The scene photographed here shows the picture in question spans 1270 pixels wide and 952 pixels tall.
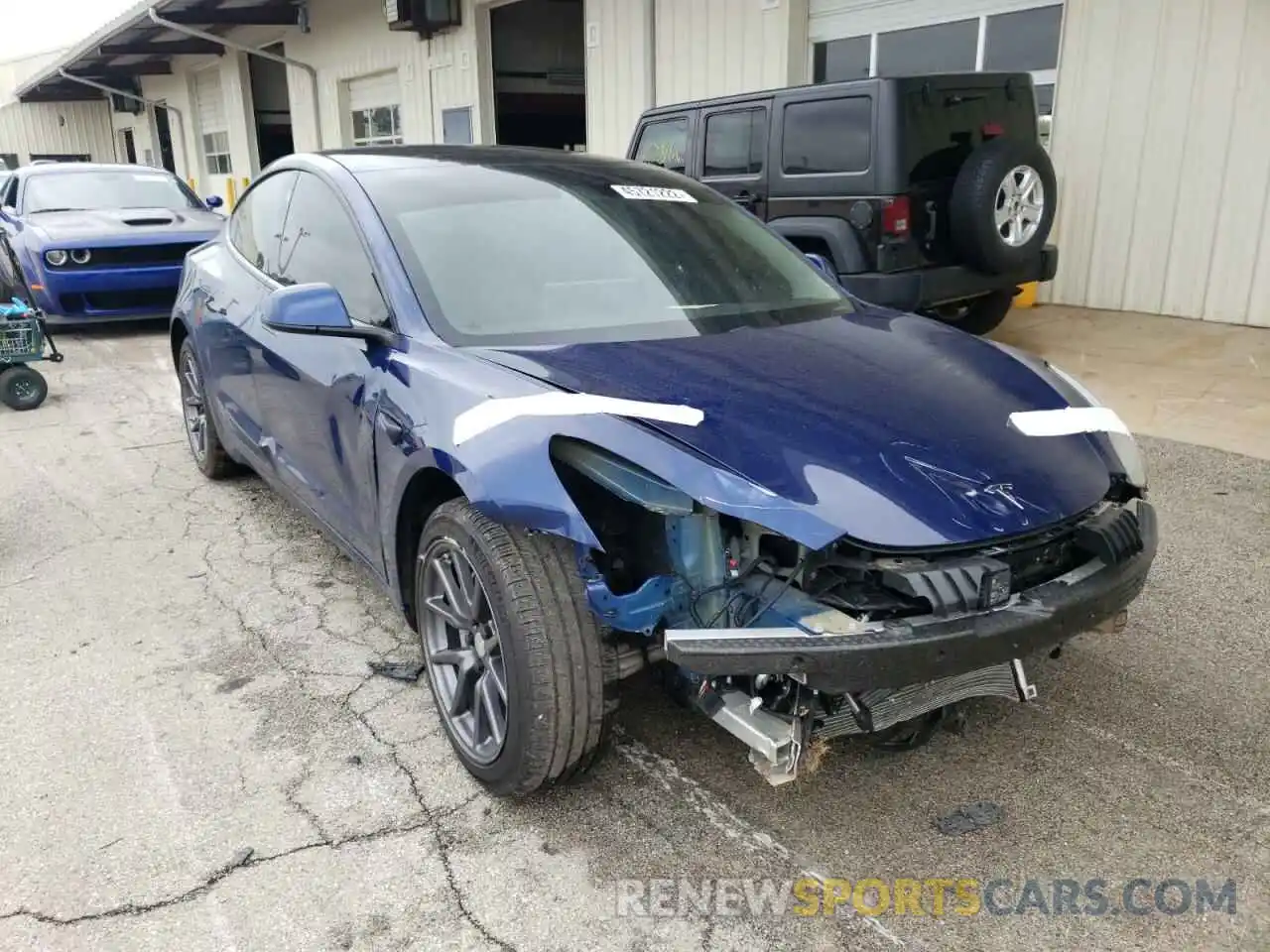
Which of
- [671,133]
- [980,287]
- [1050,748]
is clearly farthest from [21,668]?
[671,133]

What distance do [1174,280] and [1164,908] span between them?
7160mm

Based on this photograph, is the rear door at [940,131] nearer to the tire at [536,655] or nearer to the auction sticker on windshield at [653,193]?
the auction sticker on windshield at [653,193]

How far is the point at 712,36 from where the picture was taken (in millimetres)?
10953

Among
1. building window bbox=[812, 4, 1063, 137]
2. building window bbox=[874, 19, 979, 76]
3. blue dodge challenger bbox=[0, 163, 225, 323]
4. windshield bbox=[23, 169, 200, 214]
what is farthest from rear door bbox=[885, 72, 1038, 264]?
windshield bbox=[23, 169, 200, 214]

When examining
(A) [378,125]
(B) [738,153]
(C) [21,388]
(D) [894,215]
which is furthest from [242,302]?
(A) [378,125]

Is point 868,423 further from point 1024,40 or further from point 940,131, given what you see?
point 1024,40

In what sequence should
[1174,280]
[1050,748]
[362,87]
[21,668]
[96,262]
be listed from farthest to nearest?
[362,87] < [96,262] < [1174,280] < [21,668] < [1050,748]

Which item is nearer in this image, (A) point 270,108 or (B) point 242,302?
(B) point 242,302

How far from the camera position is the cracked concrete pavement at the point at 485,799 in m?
2.18

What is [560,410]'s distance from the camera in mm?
2352

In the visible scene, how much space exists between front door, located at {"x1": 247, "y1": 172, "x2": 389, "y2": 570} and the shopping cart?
3712 mm

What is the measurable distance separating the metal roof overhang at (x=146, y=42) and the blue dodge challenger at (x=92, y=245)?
8.99 metres

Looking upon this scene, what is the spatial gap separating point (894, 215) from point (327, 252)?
14.7ft

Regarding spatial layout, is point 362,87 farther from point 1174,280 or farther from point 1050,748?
point 1050,748
